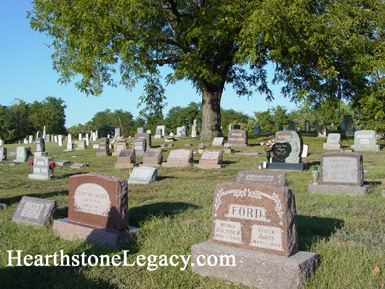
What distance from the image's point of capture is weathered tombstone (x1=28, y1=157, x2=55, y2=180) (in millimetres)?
14797

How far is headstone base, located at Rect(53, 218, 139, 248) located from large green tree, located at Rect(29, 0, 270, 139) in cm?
1579

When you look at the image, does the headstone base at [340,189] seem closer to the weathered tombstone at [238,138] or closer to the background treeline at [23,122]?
the weathered tombstone at [238,138]

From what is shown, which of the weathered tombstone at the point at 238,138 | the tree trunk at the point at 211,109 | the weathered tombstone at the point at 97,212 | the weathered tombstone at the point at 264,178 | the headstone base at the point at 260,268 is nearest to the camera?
the headstone base at the point at 260,268

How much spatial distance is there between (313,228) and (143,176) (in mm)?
7520

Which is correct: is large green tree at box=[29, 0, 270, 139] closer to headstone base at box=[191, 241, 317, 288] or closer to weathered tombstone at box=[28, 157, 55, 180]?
weathered tombstone at box=[28, 157, 55, 180]

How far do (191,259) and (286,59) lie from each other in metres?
18.2

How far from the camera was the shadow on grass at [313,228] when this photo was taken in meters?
5.23

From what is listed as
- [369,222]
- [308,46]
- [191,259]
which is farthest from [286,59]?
[191,259]

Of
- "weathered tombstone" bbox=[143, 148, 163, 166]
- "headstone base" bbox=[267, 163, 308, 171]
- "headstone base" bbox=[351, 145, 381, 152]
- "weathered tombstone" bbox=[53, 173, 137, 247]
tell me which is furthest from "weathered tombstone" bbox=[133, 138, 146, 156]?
"weathered tombstone" bbox=[53, 173, 137, 247]

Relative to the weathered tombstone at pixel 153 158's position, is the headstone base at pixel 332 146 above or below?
above

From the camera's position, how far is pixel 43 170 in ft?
48.9

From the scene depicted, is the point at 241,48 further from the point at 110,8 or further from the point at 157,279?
the point at 157,279

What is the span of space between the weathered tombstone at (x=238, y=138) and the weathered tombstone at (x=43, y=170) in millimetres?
12966

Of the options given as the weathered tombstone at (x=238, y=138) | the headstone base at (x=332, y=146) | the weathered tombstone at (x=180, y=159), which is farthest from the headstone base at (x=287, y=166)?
the weathered tombstone at (x=238, y=138)
